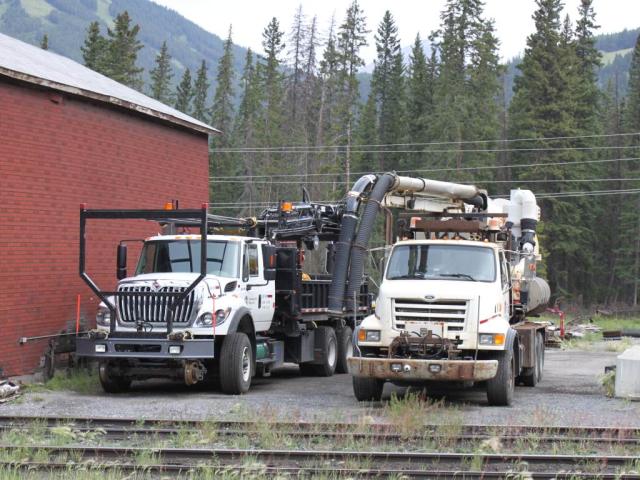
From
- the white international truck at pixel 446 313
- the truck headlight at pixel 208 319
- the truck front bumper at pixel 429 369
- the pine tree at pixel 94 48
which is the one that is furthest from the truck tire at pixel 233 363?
the pine tree at pixel 94 48

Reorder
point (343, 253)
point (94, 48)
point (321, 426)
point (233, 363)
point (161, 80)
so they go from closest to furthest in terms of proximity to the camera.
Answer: point (321, 426) → point (233, 363) → point (343, 253) → point (94, 48) → point (161, 80)

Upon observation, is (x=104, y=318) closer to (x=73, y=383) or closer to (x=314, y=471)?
(x=73, y=383)

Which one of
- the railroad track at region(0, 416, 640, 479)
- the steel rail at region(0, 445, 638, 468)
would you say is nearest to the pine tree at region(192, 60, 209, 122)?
the railroad track at region(0, 416, 640, 479)

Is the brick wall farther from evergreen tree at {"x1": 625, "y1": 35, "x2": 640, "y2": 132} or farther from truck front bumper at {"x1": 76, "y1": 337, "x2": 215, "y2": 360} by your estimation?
evergreen tree at {"x1": 625, "y1": 35, "x2": 640, "y2": 132}

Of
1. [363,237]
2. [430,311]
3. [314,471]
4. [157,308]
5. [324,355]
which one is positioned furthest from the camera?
[324,355]

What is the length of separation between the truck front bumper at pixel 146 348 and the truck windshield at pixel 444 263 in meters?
3.38

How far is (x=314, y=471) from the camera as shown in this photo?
A: 10.1 metres

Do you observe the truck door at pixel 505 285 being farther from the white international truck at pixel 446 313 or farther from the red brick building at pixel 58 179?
the red brick building at pixel 58 179

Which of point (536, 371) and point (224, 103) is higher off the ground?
point (224, 103)

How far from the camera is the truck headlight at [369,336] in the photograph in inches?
607

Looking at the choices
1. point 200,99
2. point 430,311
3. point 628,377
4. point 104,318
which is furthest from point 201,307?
point 200,99

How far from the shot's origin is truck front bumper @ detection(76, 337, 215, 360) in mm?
16172

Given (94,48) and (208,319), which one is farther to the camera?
(94,48)

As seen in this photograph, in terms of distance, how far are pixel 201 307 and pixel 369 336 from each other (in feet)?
10.1
